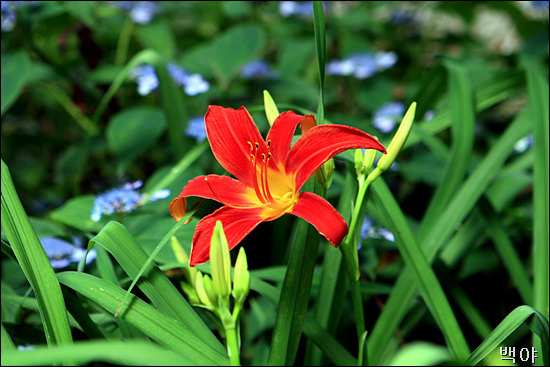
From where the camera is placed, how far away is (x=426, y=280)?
2.12ft

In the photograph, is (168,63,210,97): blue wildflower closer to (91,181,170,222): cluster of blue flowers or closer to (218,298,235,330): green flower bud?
(91,181,170,222): cluster of blue flowers

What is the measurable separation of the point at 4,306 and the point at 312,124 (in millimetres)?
529

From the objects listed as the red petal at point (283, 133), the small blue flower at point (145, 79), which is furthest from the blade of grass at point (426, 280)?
the small blue flower at point (145, 79)

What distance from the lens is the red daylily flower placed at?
1.51ft

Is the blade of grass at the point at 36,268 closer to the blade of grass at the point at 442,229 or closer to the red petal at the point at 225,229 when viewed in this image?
the red petal at the point at 225,229

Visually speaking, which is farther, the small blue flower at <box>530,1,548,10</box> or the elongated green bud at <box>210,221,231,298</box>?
the small blue flower at <box>530,1,548,10</box>

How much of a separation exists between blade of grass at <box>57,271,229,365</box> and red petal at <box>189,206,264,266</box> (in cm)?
8

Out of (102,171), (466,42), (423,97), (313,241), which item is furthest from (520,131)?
(102,171)

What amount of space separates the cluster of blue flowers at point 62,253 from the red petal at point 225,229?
33cm

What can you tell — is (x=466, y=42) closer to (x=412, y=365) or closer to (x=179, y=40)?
(x=179, y=40)

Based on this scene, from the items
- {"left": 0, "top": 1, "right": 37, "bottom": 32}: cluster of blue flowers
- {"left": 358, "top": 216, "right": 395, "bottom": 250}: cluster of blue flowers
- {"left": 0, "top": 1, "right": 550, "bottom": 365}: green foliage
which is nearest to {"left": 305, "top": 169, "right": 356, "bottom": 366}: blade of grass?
{"left": 0, "top": 1, "right": 550, "bottom": 365}: green foliage

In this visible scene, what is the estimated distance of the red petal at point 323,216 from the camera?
438 mm

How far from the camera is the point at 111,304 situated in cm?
51

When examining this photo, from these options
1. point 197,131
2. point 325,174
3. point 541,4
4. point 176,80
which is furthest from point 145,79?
point 541,4
